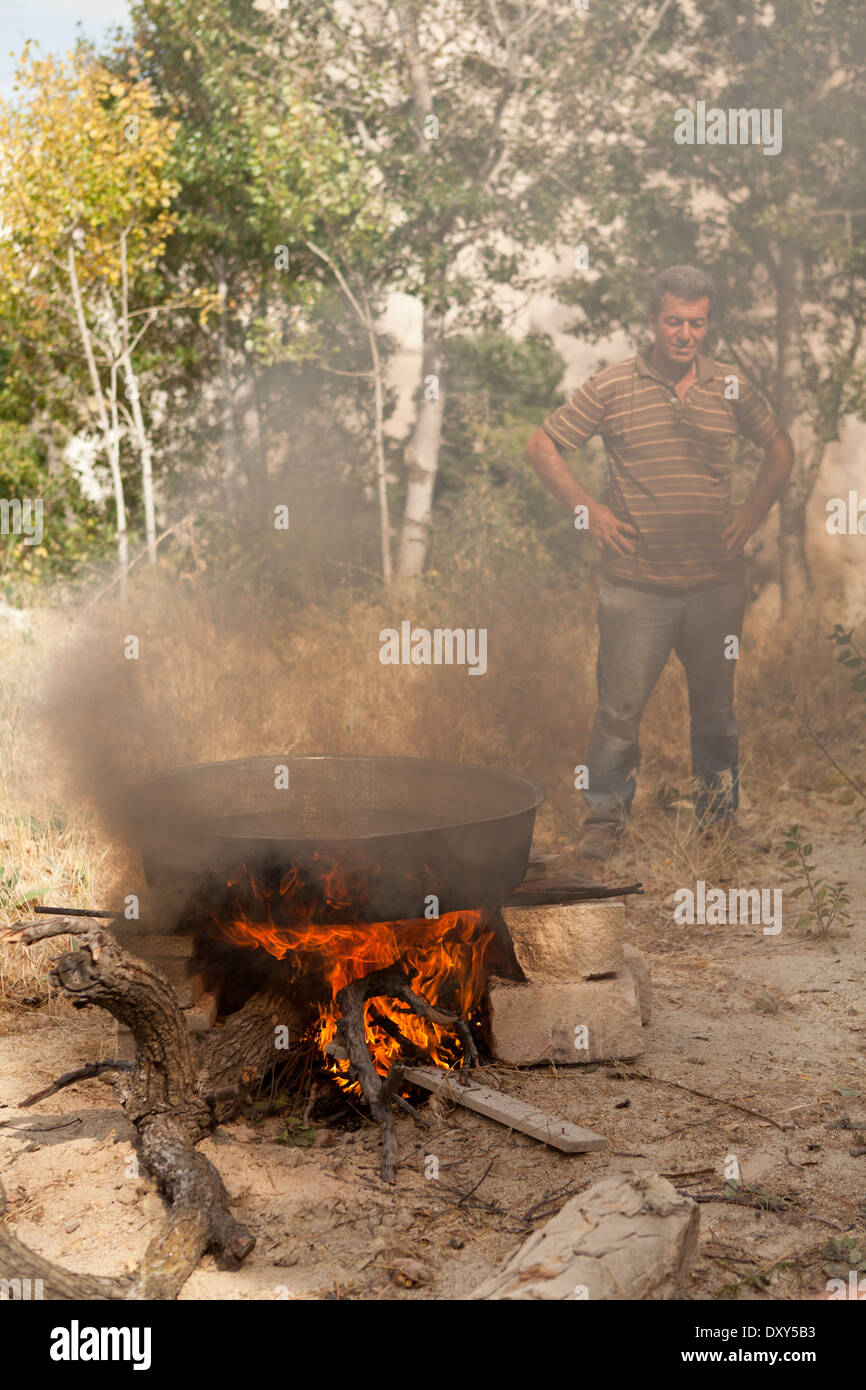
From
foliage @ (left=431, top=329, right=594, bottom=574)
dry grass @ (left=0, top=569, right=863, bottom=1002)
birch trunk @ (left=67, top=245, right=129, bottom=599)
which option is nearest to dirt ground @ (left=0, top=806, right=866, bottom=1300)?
dry grass @ (left=0, top=569, right=863, bottom=1002)

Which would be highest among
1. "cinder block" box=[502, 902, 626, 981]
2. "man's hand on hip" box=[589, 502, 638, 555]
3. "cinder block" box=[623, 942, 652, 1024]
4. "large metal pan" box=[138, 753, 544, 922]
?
Answer: "man's hand on hip" box=[589, 502, 638, 555]

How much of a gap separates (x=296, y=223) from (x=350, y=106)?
115cm

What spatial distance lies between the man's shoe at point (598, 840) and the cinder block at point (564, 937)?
5.90 ft

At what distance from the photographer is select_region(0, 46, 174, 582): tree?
8867mm

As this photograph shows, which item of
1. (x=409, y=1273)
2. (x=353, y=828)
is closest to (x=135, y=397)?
(x=353, y=828)

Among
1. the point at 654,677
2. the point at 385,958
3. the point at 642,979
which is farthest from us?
the point at 654,677

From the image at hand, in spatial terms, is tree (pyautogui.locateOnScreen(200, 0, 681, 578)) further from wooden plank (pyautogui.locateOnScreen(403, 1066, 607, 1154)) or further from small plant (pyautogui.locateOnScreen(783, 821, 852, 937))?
wooden plank (pyautogui.locateOnScreen(403, 1066, 607, 1154))

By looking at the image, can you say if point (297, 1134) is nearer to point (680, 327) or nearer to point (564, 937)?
point (564, 937)

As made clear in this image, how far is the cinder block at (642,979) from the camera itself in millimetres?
3852

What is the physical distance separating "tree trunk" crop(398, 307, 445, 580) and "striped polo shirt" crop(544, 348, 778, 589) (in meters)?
4.32

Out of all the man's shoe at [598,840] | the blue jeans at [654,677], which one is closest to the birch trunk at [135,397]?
the blue jeans at [654,677]

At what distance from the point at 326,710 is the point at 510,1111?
3772mm

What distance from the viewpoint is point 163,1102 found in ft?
9.62

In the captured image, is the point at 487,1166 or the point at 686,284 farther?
the point at 686,284
